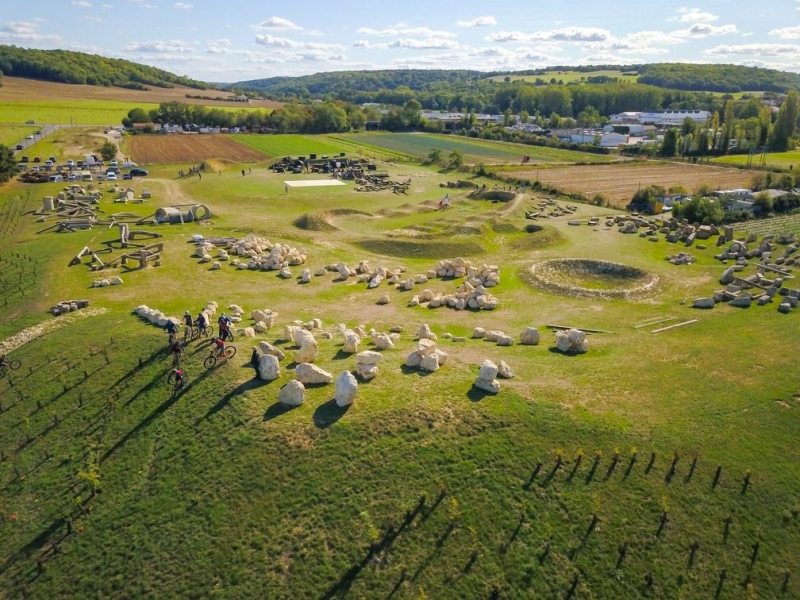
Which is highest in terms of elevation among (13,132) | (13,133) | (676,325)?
(13,132)

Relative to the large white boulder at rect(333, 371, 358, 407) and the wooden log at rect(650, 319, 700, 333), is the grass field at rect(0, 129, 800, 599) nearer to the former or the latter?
the wooden log at rect(650, 319, 700, 333)

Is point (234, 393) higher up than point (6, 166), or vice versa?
point (6, 166)

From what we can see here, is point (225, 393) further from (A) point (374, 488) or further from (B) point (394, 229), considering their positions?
(B) point (394, 229)

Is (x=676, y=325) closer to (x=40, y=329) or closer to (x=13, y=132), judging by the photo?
(x=40, y=329)

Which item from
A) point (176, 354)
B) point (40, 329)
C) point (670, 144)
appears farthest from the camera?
point (670, 144)

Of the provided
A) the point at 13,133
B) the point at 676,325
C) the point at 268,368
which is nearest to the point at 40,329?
the point at 268,368

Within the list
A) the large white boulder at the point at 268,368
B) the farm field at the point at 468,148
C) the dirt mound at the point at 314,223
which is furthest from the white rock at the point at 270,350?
the farm field at the point at 468,148

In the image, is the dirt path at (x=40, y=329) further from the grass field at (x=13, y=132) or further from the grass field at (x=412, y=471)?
the grass field at (x=13, y=132)
